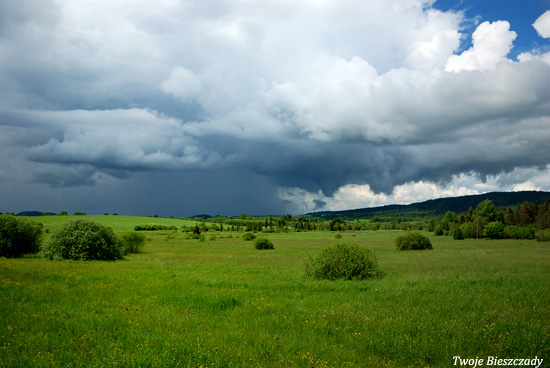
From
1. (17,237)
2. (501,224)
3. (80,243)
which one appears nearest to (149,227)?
(17,237)

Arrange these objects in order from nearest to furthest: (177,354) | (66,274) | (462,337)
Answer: (177,354)
(462,337)
(66,274)

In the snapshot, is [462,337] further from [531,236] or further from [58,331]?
[531,236]

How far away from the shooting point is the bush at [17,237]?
96.5ft

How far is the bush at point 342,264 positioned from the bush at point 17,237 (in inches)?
1080

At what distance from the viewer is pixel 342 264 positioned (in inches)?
849

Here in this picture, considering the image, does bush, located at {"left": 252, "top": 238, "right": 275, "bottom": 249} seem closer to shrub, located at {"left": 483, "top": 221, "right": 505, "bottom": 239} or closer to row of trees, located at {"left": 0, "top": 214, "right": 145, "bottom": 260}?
row of trees, located at {"left": 0, "top": 214, "right": 145, "bottom": 260}

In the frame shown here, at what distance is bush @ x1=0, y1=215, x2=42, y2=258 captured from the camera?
29406 millimetres

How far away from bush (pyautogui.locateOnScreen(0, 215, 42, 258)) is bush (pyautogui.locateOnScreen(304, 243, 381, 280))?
90.0 ft

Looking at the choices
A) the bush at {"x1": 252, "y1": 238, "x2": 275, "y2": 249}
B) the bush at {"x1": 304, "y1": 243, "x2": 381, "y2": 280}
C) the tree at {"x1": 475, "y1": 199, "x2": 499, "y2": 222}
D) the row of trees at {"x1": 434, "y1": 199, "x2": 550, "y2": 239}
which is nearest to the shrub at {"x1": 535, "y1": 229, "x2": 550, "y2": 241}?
the row of trees at {"x1": 434, "y1": 199, "x2": 550, "y2": 239}

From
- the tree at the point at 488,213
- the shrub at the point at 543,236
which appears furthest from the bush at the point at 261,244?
the tree at the point at 488,213

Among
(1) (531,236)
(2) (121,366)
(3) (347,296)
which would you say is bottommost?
(1) (531,236)

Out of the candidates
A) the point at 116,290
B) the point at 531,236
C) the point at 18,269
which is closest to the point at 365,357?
the point at 116,290

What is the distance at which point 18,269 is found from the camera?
19734 mm

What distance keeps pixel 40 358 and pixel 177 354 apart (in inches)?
121
